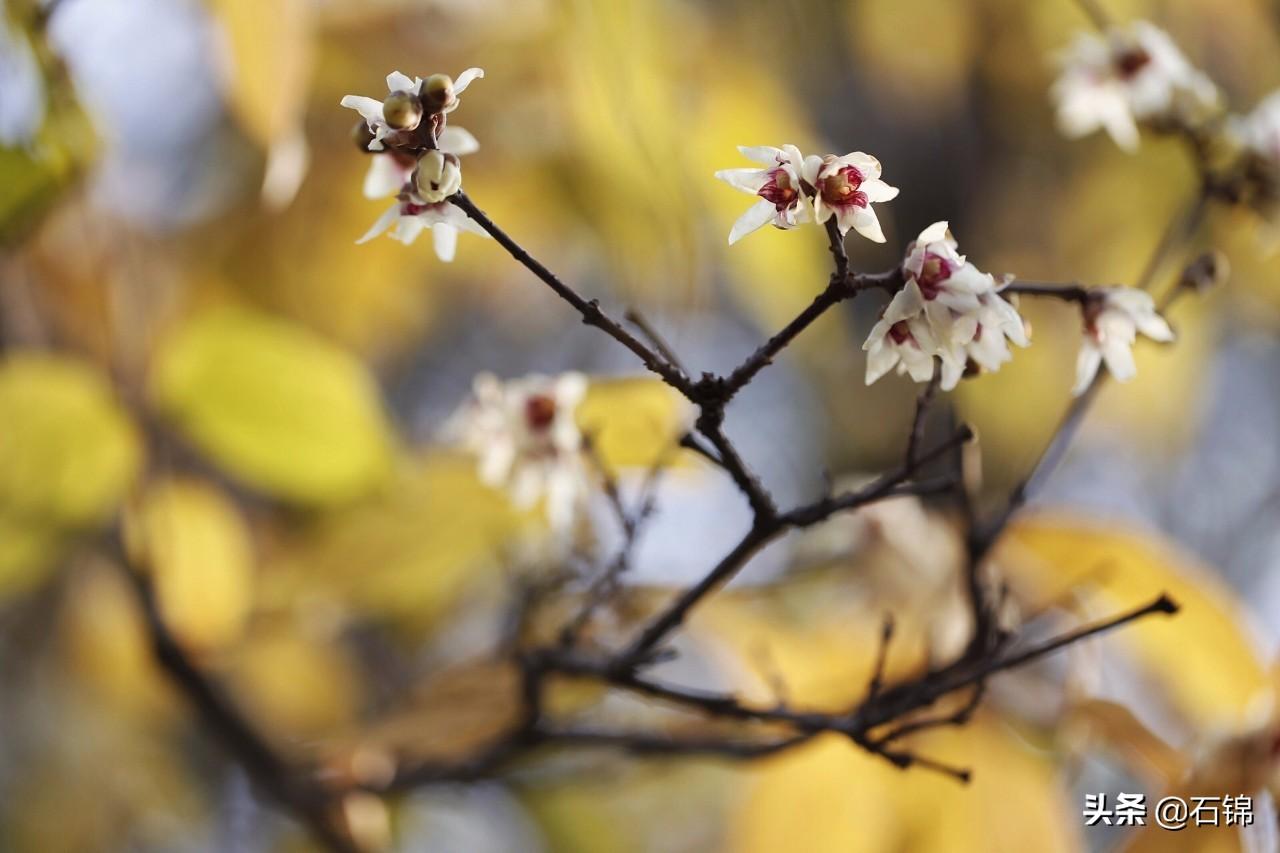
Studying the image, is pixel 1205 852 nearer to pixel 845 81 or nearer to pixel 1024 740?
pixel 1024 740

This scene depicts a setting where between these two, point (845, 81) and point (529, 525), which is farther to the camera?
point (845, 81)

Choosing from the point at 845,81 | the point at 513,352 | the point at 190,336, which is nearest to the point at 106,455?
the point at 190,336

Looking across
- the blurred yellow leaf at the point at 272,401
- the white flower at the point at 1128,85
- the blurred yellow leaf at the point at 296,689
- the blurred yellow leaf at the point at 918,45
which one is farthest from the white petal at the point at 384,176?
the blurred yellow leaf at the point at 918,45

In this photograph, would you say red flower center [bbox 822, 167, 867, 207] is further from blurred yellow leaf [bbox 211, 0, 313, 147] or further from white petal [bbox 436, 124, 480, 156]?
blurred yellow leaf [bbox 211, 0, 313, 147]

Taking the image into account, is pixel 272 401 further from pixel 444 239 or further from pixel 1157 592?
pixel 1157 592

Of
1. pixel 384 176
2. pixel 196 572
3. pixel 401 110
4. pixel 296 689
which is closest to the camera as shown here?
pixel 401 110

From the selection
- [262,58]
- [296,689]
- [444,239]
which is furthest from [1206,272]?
[296,689]

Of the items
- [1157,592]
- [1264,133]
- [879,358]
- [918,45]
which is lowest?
[879,358]
